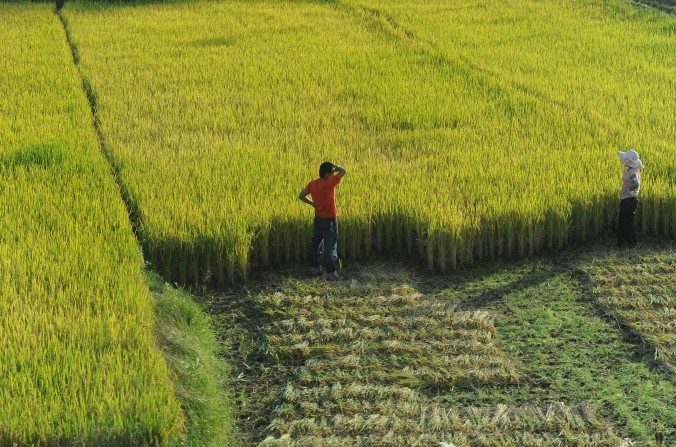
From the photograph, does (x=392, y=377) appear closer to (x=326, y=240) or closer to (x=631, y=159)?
(x=326, y=240)

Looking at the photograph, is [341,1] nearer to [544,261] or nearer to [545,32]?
[545,32]

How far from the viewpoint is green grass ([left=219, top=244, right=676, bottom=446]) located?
14.7 feet

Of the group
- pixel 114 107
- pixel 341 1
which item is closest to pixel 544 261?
pixel 114 107

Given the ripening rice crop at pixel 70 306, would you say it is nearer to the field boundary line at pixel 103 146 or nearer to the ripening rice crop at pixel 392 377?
the field boundary line at pixel 103 146

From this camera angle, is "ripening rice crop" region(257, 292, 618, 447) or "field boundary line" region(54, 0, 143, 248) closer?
"ripening rice crop" region(257, 292, 618, 447)

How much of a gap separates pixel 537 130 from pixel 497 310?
3285 mm

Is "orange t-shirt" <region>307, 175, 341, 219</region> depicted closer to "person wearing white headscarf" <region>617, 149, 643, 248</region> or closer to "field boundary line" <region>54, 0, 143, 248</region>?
"field boundary line" <region>54, 0, 143, 248</region>

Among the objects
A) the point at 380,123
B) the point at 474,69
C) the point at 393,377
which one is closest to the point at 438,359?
the point at 393,377

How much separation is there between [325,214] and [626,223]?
6.62 ft

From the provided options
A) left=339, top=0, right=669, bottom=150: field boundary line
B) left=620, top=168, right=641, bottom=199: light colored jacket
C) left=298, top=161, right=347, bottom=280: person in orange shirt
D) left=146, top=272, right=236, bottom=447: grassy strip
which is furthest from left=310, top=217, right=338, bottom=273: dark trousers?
left=339, top=0, right=669, bottom=150: field boundary line

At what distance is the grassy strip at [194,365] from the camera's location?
4.29 metres

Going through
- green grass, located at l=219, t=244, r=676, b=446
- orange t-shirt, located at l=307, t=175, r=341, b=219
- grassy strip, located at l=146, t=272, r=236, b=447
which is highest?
orange t-shirt, located at l=307, t=175, r=341, b=219

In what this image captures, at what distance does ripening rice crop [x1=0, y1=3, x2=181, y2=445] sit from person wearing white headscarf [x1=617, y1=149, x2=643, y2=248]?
121 inches

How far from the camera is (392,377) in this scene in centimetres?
490
